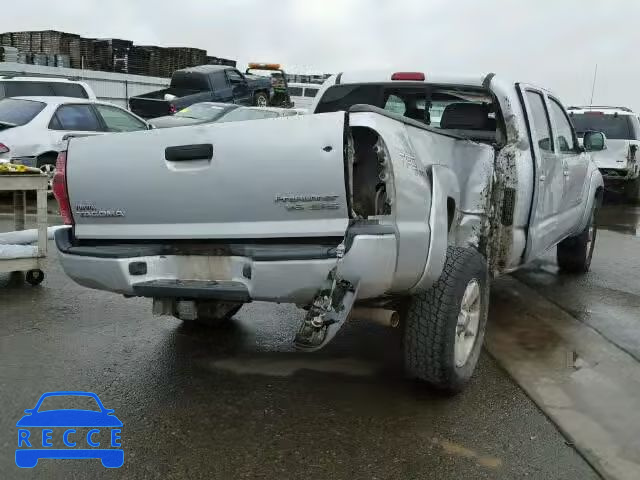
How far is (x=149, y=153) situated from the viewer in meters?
3.40

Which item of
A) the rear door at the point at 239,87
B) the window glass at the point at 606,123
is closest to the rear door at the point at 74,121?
the rear door at the point at 239,87

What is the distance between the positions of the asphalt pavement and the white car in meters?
5.71

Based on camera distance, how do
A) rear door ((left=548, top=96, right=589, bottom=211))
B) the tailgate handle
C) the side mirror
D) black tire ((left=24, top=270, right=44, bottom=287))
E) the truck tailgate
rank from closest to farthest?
the truck tailgate, the tailgate handle, rear door ((left=548, top=96, right=589, bottom=211)), black tire ((left=24, top=270, right=44, bottom=287)), the side mirror

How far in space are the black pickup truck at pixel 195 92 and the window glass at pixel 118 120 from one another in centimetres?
390

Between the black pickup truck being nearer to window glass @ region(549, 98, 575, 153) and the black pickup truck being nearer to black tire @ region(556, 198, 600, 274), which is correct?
black tire @ region(556, 198, 600, 274)

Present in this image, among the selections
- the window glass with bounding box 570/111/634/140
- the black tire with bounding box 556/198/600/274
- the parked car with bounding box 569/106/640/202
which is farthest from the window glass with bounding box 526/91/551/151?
the window glass with bounding box 570/111/634/140

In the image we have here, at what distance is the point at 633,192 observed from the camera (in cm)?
1505

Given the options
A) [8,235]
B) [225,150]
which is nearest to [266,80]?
[8,235]

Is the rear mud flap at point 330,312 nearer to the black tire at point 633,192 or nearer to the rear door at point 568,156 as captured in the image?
the rear door at point 568,156

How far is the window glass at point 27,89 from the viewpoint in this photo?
12.9 meters

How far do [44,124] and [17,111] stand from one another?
1.92ft

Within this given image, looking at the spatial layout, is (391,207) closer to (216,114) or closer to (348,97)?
(348,97)

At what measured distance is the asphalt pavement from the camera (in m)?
3.11

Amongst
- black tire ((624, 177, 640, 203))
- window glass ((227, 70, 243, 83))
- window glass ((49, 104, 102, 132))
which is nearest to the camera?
window glass ((49, 104, 102, 132))
